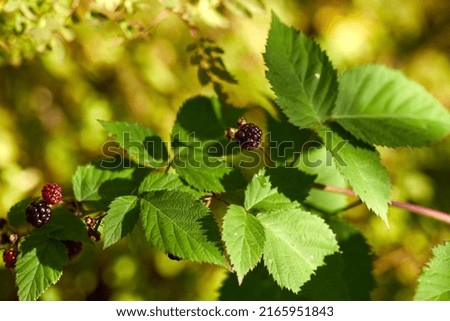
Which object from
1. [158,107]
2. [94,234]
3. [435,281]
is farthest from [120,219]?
[158,107]

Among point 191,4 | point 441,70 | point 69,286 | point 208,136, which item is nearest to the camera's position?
point 208,136

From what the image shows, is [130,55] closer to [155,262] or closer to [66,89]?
[66,89]

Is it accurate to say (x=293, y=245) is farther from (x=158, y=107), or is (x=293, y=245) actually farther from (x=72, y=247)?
(x=158, y=107)

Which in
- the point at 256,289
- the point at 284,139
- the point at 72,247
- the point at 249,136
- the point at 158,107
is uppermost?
the point at 249,136

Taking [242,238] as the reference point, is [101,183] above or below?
below

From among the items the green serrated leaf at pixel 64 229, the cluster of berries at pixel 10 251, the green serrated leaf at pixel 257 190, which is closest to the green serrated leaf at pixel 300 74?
the green serrated leaf at pixel 257 190

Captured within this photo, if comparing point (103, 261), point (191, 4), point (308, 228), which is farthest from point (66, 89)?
point (308, 228)

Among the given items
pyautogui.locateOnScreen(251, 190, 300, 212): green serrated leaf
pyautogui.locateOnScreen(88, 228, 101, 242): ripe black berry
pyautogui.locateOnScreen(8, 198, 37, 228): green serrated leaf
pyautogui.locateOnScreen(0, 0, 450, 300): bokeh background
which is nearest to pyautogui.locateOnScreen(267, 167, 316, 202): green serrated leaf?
pyautogui.locateOnScreen(251, 190, 300, 212): green serrated leaf
